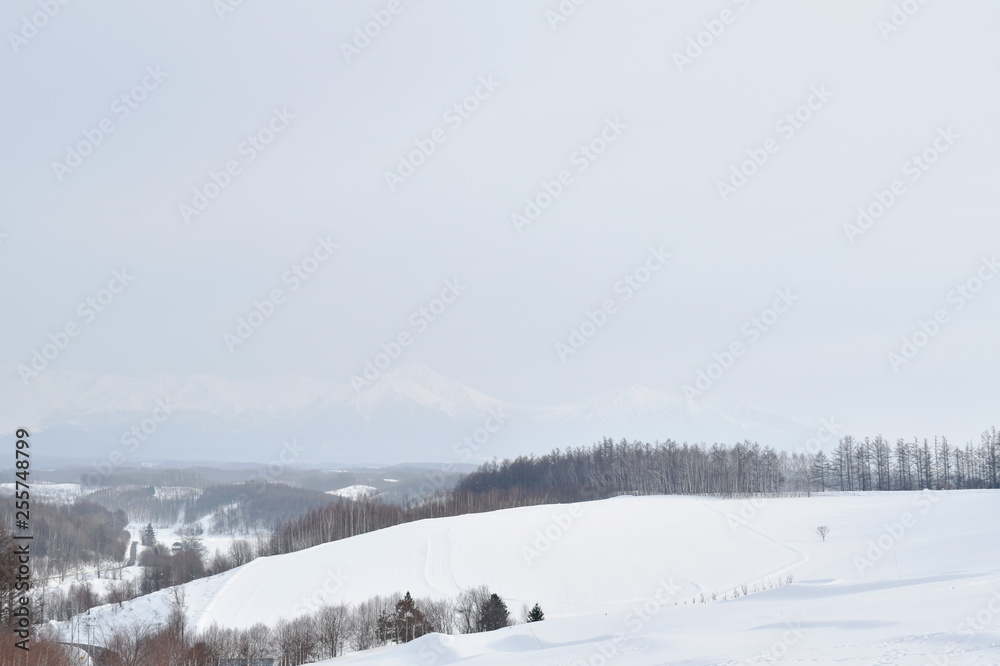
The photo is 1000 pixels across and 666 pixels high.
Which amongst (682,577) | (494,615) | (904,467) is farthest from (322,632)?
(904,467)

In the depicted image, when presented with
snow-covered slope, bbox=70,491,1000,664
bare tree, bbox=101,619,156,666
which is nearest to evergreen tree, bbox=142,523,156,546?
snow-covered slope, bbox=70,491,1000,664

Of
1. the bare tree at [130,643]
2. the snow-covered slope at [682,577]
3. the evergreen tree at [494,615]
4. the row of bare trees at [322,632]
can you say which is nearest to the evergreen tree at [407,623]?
the row of bare trees at [322,632]

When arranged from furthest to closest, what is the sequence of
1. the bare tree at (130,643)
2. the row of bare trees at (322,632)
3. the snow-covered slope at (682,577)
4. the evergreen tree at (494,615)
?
the row of bare trees at (322,632) < the evergreen tree at (494,615) < the bare tree at (130,643) < the snow-covered slope at (682,577)

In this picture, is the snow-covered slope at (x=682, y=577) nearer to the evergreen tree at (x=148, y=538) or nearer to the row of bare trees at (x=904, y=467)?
the row of bare trees at (x=904, y=467)

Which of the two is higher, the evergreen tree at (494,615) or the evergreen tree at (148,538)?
the evergreen tree at (494,615)

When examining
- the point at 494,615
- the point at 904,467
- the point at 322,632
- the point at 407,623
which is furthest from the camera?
the point at 904,467

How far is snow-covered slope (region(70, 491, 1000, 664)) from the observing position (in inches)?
666

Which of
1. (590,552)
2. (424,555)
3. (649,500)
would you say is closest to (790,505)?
(649,500)

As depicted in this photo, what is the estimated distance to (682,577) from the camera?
50.3 m

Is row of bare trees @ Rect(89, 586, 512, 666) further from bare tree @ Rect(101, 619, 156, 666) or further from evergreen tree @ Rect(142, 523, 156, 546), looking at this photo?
evergreen tree @ Rect(142, 523, 156, 546)

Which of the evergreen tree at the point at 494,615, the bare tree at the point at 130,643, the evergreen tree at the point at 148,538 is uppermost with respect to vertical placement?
Answer: the evergreen tree at the point at 494,615

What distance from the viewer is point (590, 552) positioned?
5688 cm

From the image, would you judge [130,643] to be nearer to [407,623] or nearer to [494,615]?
[407,623]

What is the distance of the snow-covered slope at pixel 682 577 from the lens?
666 inches
